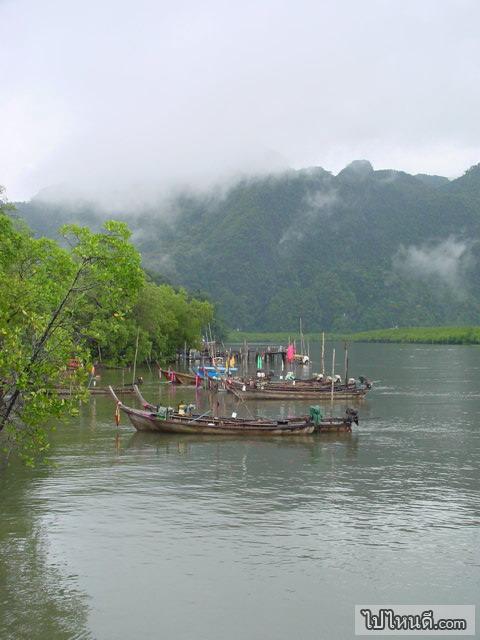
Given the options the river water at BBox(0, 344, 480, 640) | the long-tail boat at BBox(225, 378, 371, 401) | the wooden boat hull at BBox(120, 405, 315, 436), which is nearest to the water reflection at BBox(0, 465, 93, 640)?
the river water at BBox(0, 344, 480, 640)

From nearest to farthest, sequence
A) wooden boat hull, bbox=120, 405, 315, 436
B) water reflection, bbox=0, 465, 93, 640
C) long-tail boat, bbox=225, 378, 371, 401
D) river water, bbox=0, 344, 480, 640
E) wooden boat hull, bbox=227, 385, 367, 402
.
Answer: water reflection, bbox=0, 465, 93, 640
river water, bbox=0, 344, 480, 640
wooden boat hull, bbox=120, 405, 315, 436
wooden boat hull, bbox=227, 385, 367, 402
long-tail boat, bbox=225, 378, 371, 401

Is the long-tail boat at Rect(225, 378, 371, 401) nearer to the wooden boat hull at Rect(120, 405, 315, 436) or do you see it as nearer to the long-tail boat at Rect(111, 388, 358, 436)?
the long-tail boat at Rect(111, 388, 358, 436)

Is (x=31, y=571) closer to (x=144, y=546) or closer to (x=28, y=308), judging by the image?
(x=144, y=546)

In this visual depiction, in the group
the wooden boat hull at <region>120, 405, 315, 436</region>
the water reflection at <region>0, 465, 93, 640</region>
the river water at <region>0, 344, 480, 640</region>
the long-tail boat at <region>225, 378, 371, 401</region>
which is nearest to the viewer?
the water reflection at <region>0, 465, 93, 640</region>

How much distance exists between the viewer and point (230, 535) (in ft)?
79.9

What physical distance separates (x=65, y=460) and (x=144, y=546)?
14.6 m

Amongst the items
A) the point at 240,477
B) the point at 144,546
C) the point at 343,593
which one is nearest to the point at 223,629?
the point at 343,593

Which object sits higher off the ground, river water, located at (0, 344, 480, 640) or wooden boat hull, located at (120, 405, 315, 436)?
wooden boat hull, located at (120, 405, 315, 436)

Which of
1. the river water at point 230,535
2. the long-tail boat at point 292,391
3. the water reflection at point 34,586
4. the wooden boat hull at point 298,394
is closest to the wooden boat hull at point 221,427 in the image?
the river water at point 230,535

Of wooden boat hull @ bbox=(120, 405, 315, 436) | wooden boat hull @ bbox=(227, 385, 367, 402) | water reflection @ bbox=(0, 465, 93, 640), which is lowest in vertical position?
water reflection @ bbox=(0, 465, 93, 640)

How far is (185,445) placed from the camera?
137 feet

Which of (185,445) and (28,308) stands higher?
(28,308)

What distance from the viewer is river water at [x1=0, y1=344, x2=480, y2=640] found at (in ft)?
60.4

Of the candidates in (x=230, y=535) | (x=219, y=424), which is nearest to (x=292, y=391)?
(x=219, y=424)
